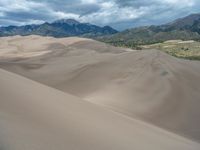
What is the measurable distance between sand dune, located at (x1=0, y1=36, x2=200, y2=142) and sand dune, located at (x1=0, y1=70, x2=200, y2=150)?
4857 millimetres

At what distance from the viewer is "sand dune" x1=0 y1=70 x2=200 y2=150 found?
536 centimetres

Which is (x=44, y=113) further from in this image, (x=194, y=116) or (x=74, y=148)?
(x=194, y=116)

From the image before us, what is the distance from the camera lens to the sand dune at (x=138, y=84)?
1486 cm

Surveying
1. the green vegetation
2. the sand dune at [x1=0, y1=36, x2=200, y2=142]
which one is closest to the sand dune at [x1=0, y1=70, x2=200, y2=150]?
the sand dune at [x1=0, y1=36, x2=200, y2=142]

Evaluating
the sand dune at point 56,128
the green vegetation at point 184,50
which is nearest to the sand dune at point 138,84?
the sand dune at point 56,128

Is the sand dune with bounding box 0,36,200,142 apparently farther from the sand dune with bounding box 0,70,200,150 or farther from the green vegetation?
the green vegetation

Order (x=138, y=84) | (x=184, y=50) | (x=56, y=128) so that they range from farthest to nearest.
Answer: (x=184, y=50) → (x=138, y=84) → (x=56, y=128)

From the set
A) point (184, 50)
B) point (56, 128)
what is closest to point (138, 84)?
point (56, 128)

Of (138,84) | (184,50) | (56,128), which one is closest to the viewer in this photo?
(56,128)

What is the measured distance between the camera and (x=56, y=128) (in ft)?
21.3

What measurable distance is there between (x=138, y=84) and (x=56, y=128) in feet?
38.5

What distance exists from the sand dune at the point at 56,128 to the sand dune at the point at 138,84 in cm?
486

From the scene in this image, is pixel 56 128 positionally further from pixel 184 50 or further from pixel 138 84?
pixel 184 50

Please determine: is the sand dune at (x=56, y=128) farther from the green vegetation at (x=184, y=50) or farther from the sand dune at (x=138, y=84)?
→ the green vegetation at (x=184, y=50)
